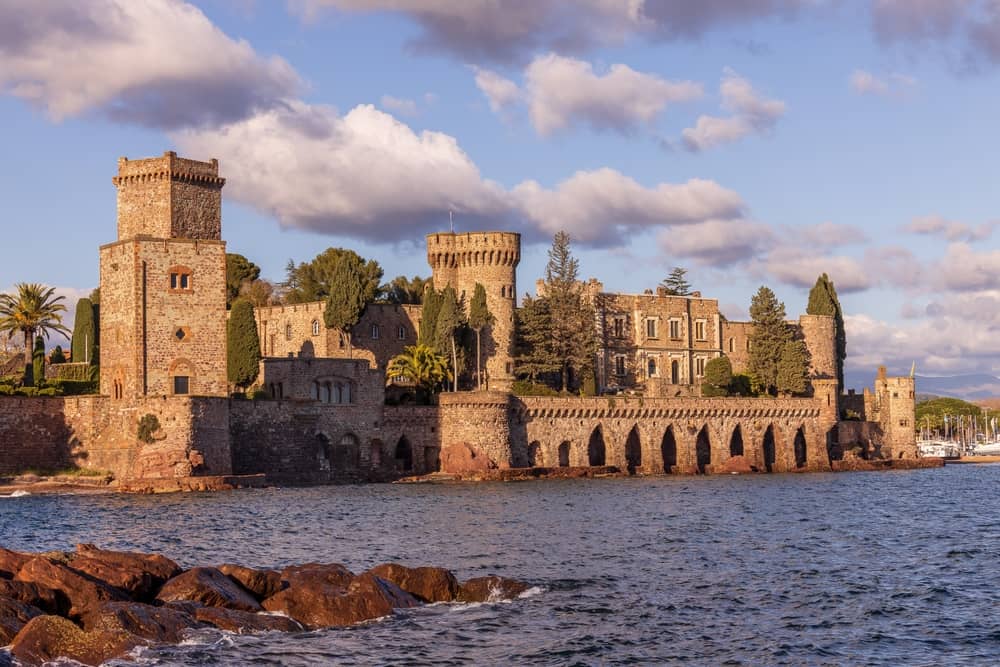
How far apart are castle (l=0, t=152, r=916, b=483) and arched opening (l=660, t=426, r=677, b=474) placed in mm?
123

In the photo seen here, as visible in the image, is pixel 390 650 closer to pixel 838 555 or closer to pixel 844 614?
pixel 844 614

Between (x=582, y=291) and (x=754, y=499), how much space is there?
33.4 m

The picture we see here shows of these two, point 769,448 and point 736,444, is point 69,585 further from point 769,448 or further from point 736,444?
point 769,448

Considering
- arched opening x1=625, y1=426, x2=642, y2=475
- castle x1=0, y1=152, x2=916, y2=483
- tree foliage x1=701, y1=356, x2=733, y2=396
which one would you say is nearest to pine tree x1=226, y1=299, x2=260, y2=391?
castle x1=0, y1=152, x2=916, y2=483

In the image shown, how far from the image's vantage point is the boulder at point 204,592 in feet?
85.0

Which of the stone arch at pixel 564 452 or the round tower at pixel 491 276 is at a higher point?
the round tower at pixel 491 276

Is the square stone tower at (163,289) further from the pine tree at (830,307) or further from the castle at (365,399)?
the pine tree at (830,307)

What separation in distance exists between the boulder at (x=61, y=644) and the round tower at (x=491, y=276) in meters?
61.0

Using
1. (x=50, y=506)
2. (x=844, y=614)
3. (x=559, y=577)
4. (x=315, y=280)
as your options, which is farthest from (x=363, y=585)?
(x=315, y=280)

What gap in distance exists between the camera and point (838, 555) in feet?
127

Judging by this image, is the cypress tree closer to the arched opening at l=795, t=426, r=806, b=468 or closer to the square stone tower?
the square stone tower

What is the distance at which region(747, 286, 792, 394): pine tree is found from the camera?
3649 inches

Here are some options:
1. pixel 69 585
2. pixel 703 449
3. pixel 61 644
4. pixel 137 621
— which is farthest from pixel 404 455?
pixel 61 644

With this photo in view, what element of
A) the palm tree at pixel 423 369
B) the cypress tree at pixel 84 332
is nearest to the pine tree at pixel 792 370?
the palm tree at pixel 423 369
